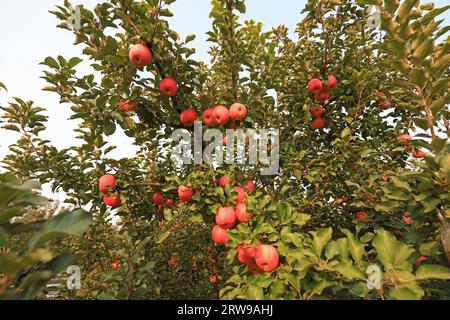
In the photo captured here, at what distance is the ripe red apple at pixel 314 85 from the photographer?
3941 mm

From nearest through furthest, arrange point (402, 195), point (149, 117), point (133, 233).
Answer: point (402, 195) → point (149, 117) → point (133, 233)

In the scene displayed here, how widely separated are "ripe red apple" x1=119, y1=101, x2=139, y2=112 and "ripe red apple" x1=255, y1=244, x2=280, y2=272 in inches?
86.2

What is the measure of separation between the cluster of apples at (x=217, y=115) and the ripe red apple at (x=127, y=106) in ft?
1.76

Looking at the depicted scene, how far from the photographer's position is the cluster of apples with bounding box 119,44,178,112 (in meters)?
2.87

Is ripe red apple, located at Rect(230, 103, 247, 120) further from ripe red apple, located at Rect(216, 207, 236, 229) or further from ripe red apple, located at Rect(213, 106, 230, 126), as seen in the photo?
ripe red apple, located at Rect(216, 207, 236, 229)

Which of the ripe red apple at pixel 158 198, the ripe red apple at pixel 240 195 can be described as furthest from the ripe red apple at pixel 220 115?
the ripe red apple at pixel 158 198

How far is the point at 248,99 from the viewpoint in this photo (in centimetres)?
357

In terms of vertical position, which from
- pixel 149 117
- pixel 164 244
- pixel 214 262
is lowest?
pixel 214 262

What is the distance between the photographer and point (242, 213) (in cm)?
277

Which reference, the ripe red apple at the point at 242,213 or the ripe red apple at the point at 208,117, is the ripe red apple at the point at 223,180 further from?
the ripe red apple at the point at 208,117

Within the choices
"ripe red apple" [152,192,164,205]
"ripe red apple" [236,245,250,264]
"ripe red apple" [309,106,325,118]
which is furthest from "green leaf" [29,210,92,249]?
"ripe red apple" [309,106,325,118]

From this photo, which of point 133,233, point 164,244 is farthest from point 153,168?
point 164,244
